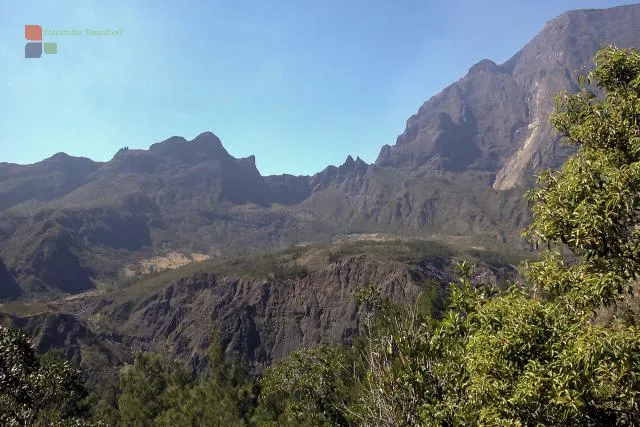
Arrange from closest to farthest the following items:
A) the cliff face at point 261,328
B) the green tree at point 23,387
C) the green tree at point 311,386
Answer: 1. the green tree at point 23,387
2. the green tree at point 311,386
3. the cliff face at point 261,328

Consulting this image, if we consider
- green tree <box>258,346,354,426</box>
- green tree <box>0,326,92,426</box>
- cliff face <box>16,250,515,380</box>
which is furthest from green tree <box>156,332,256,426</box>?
cliff face <box>16,250,515,380</box>

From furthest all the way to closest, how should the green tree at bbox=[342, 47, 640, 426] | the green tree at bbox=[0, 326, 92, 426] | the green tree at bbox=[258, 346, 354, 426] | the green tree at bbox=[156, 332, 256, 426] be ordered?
the green tree at bbox=[156, 332, 256, 426] < the green tree at bbox=[258, 346, 354, 426] < the green tree at bbox=[0, 326, 92, 426] < the green tree at bbox=[342, 47, 640, 426]

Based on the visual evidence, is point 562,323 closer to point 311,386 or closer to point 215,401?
point 311,386

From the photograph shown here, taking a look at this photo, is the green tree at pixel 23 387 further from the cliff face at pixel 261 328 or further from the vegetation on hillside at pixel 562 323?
the cliff face at pixel 261 328

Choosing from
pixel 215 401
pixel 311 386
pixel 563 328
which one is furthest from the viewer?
pixel 215 401

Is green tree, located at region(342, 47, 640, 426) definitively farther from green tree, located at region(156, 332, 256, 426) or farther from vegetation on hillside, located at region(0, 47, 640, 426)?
green tree, located at region(156, 332, 256, 426)

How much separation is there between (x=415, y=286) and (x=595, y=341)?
571 ft

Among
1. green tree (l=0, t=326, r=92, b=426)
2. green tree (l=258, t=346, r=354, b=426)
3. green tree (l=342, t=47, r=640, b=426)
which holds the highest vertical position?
green tree (l=342, t=47, r=640, b=426)

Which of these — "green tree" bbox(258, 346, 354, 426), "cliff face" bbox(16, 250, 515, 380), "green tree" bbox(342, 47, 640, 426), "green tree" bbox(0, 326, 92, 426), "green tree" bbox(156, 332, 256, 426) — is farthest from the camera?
"cliff face" bbox(16, 250, 515, 380)

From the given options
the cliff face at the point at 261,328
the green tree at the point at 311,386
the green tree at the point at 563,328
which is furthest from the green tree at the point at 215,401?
the cliff face at the point at 261,328

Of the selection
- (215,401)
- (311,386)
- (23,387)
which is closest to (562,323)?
(23,387)

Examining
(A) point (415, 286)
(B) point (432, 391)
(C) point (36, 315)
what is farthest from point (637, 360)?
(C) point (36, 315)

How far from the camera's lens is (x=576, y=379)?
8.04 meters

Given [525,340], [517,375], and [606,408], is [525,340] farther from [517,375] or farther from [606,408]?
[606,408]
